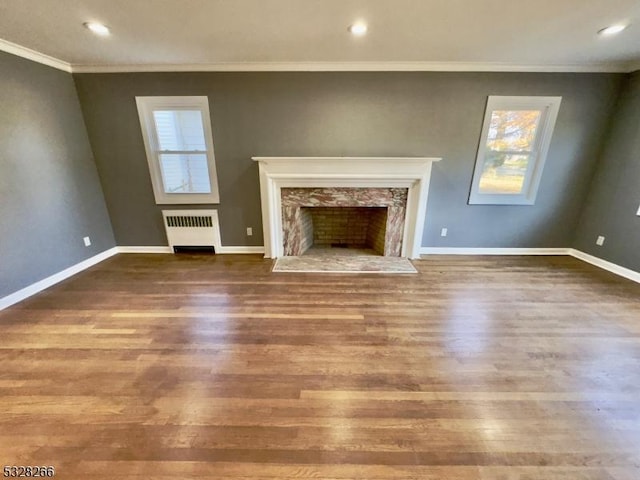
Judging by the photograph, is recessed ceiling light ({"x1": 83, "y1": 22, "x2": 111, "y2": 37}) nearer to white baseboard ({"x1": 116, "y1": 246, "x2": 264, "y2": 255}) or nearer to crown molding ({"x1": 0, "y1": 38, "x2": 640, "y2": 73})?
crown molding ({"x1": 0, "y1": 38, "x2": 640, "y2": 73})

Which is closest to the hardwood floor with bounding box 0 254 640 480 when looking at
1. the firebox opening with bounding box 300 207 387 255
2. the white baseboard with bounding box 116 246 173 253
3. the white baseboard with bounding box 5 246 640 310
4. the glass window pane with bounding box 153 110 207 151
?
the white baseboard with bounding box 5 246 640 310

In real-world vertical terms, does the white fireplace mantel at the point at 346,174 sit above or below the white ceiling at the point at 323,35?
below

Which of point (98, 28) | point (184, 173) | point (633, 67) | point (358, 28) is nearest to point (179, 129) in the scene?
point (184, 173)

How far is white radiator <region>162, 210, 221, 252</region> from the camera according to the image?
3.59 metres

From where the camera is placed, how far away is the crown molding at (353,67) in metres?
3.02

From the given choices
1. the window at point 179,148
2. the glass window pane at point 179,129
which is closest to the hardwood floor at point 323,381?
the window at point 179,148

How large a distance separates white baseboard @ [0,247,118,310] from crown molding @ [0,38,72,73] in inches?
88.8

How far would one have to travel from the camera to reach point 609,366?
182 cm

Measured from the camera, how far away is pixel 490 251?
3.81 m

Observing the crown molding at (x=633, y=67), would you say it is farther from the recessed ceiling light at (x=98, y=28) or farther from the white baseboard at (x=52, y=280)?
the white baseboard at (x=52, y=280)

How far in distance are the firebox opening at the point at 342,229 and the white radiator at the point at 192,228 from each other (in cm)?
131

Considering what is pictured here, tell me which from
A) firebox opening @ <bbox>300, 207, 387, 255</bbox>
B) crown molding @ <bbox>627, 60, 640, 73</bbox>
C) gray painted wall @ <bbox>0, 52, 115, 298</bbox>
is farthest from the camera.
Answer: firebox opening @ <bbox>300, 207, 387, 255</bbox>

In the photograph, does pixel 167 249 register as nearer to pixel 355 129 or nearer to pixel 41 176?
pixel 41 176

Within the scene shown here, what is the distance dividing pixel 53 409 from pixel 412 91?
169 inches
